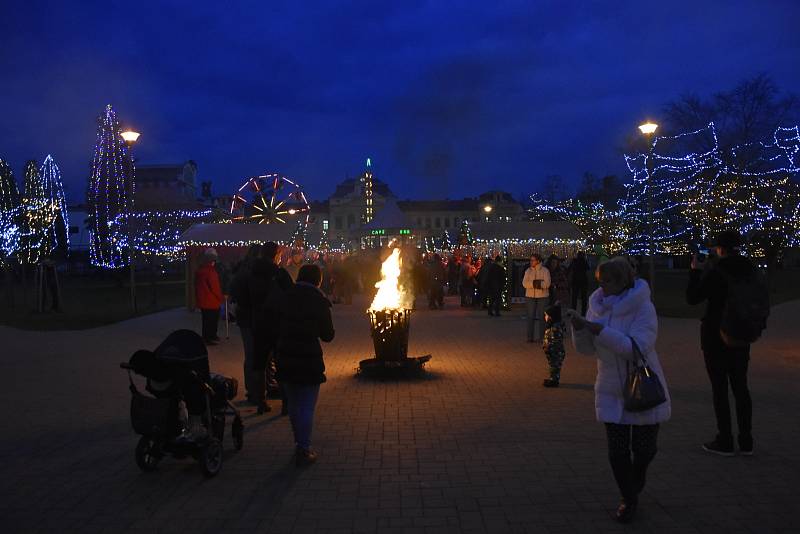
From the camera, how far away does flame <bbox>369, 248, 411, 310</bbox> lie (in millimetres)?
10648

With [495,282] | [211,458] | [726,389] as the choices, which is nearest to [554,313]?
[726,389]

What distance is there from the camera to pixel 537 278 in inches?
525

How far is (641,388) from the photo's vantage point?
433cm

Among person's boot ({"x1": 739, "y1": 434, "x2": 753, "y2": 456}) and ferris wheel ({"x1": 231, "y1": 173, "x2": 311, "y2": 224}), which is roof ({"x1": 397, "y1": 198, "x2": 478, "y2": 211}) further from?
person's boot ({"x1": 739, "y1": 434, "x2": 753, "y2": 456})

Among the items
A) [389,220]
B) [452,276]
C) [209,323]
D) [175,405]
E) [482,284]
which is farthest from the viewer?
[389,220]

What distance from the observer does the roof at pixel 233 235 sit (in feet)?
80.7

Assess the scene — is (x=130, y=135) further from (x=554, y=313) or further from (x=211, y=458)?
(x=554, y=313)

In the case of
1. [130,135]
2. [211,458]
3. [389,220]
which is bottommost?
[211,458]

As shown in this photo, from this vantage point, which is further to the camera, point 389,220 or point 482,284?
point 389,220

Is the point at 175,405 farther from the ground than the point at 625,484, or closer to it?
farther from the ground

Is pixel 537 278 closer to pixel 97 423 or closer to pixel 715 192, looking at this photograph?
pixel 97 423

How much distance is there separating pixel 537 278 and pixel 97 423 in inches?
Answer: 321

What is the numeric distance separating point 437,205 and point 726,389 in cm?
11778

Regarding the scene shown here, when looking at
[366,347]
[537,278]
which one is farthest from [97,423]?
[537,278]
